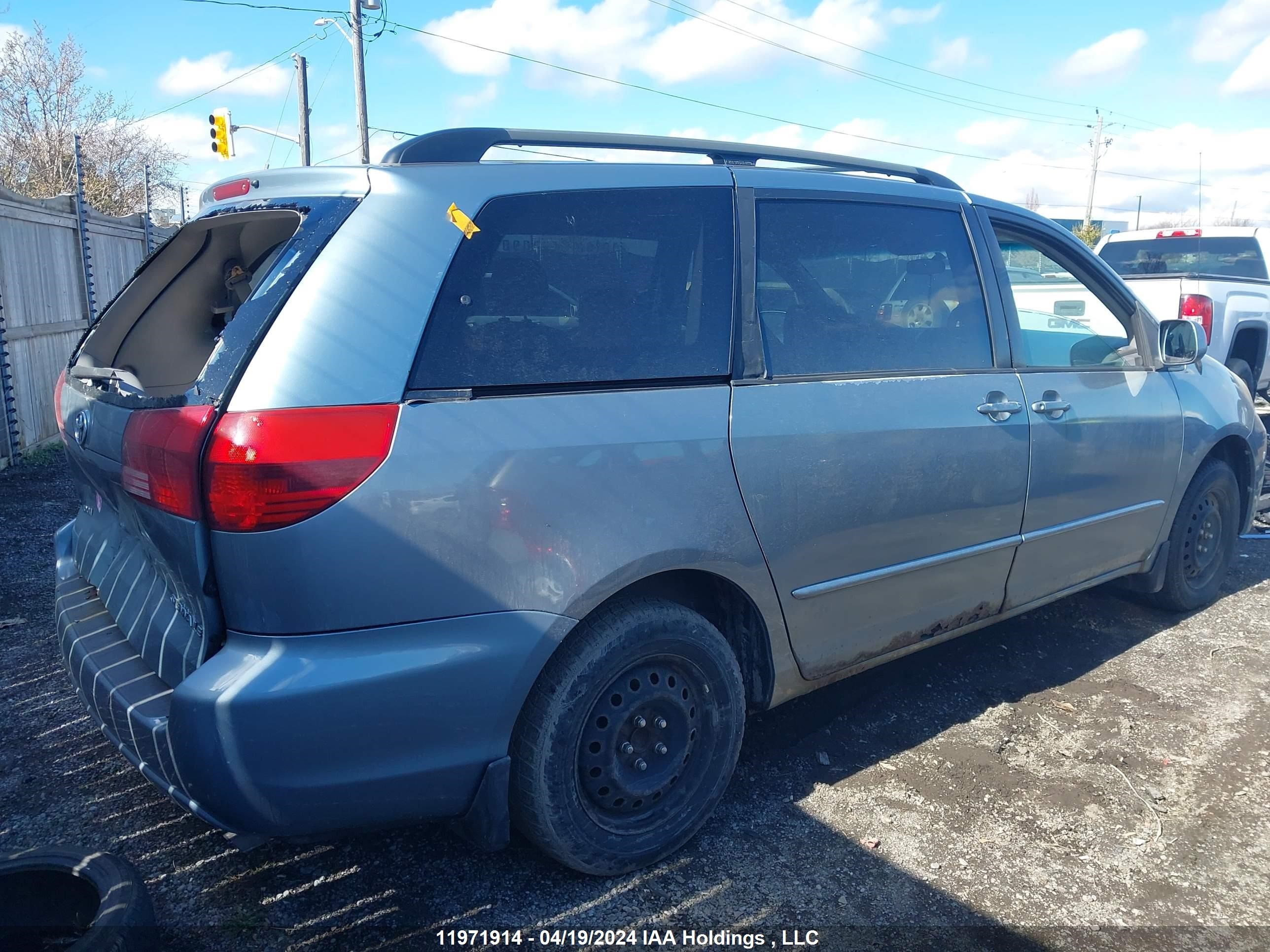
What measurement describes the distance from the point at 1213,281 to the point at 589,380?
7.85m

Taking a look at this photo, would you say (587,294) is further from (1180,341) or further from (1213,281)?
(1213,281)

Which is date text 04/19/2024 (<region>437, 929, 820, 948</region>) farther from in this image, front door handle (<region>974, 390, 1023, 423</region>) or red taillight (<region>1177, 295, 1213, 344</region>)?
red taillight (<region>1177, 295, 1213, 344</region>)

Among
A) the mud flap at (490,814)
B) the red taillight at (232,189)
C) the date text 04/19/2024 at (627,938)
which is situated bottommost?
the date text 04/19/2024 at (627,938)

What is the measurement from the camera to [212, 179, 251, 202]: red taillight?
105 inches

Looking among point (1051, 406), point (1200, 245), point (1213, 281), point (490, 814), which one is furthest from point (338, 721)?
point (1200, 245)

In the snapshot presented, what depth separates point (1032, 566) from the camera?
3.66 meters

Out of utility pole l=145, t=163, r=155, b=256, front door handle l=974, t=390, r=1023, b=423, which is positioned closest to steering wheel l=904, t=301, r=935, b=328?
front door handle l=974, t=390, r=1023, b=423

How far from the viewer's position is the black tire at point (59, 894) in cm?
217

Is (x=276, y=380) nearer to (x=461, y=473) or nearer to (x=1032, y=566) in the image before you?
(x=461, y=473)

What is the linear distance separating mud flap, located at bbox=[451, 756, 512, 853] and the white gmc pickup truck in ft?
23.4

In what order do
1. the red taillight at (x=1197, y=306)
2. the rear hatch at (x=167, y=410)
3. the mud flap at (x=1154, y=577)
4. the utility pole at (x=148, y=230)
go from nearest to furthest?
the rear hatch at (x=167, y=410) < the mud flap at (x=1154, y=577) < the red taillight at (x=1197, y=306) < the utility pole at (x=148, y=230)

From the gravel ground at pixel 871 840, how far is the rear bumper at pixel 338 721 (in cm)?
47

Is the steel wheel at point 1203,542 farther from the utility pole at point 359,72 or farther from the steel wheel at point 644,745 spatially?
the utility pole at point 359,72

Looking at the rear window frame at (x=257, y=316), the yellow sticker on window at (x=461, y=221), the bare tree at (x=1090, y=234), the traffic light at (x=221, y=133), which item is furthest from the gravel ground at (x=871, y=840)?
the bare tree at (x=1090, y=234)
